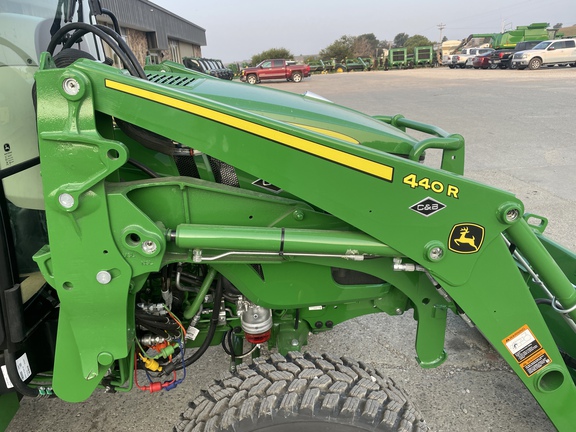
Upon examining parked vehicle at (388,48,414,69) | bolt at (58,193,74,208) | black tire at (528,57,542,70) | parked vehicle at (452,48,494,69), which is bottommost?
bolt at (58,193,74,208)

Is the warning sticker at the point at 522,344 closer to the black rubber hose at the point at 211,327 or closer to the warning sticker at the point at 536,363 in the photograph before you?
the warning sticker at the point at 536,363

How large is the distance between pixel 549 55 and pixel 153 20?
28628 millimetres

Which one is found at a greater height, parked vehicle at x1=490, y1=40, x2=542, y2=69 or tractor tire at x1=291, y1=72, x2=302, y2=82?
parked vehicle at x1=490, y1=40, x2=542, y2=69

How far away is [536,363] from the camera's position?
1.84m

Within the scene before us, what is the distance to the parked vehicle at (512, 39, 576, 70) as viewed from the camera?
26.6 metres

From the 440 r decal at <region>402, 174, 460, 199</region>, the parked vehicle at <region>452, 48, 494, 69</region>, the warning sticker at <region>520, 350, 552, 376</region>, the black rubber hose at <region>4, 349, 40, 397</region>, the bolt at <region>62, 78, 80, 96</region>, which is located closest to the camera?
the bolt at <region>62, 78, 80, 96</region>

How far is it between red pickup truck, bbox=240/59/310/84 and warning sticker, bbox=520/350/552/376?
29591 mm

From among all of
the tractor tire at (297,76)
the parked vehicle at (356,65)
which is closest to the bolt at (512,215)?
the tractor tire at (297,76)

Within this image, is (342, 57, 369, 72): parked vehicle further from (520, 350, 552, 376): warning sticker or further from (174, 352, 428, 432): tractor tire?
(174, 352, 428, 432): tractor tire

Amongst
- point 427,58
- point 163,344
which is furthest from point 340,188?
point 427,58

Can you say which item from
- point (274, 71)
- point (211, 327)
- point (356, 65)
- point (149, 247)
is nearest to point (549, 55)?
point (274, 71)

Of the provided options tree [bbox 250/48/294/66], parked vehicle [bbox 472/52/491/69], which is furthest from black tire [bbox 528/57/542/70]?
tree [bbox 250/48/294/66]

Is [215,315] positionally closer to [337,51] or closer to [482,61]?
[482,61]

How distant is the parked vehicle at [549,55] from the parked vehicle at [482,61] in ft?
13.5
